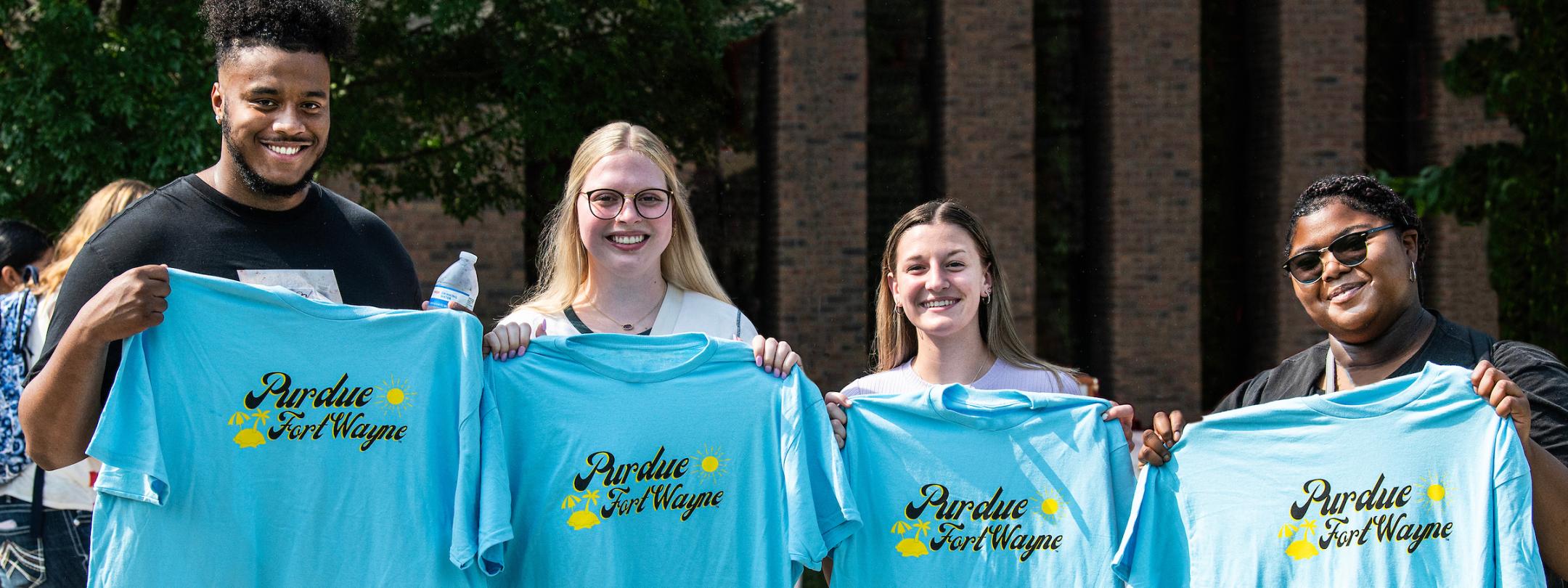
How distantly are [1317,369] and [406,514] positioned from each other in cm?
252

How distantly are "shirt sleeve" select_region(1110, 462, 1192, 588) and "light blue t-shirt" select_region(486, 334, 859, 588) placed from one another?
761 mm

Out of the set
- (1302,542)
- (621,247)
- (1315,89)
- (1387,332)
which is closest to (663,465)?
(621,247)

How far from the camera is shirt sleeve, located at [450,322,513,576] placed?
316 centimetres

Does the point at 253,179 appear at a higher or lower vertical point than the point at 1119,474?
higher

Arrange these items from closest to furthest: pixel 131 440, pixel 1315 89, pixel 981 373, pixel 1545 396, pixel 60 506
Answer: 1. pixel 131 440
2. pixel 1545 396
3. pixel 981 373
4. pixel 60 506
5. pixel 1315 89

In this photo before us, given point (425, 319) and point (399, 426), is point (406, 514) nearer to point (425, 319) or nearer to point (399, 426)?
point (399, 426)

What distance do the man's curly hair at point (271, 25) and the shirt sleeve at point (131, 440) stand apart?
0.80 m

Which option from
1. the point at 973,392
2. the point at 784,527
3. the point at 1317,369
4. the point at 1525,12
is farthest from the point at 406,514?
the point at 1525,12

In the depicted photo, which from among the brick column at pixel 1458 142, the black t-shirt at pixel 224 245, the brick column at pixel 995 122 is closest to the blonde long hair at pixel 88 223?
the black t-shirt at pixel 224 245

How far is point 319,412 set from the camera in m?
3.26

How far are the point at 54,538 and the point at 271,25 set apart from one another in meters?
2.44

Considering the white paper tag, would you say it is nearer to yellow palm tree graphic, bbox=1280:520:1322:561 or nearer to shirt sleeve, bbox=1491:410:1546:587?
yellow palm tree graphic, bbox=1280:520:1322:561

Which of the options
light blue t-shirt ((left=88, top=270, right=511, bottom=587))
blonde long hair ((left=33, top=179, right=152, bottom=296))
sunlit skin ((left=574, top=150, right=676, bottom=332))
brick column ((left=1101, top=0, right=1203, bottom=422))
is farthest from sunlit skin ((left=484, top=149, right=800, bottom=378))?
brick column ((left=1101, top=0, right=1203, bottom=422))

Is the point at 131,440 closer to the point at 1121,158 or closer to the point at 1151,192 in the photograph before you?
the point at 1121,158
